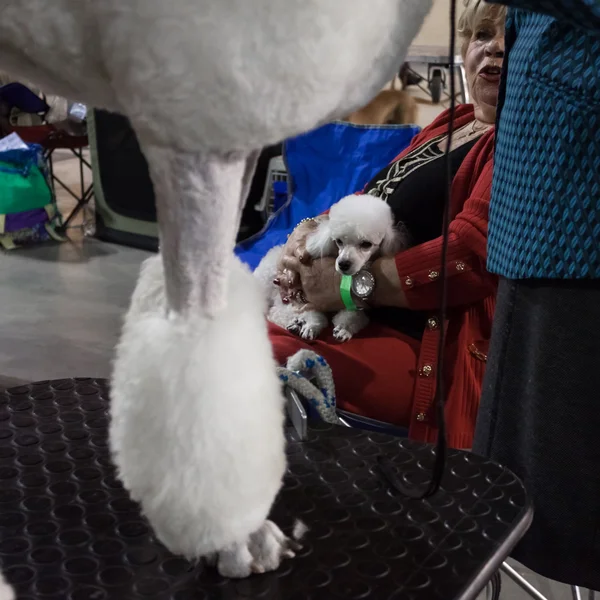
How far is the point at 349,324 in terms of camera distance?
→ 43.3 inches

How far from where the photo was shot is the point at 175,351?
1.38 ft

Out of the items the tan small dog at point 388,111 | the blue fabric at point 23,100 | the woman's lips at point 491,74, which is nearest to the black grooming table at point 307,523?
the woman's lips at point 491,74

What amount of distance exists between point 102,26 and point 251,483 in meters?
0.28

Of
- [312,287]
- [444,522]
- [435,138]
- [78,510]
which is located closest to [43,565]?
[78,510]

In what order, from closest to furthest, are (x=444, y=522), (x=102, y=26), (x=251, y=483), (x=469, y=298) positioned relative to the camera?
(x=102, y=26) → (x=251, y=483) → (x=444, y=522) → (x=469, y=298)

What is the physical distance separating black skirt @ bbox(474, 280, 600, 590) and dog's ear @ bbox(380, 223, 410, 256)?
0.41m

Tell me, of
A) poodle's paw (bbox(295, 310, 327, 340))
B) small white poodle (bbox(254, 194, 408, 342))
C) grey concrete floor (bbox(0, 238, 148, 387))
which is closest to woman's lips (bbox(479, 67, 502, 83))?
small white poodle (bbox(254, 194, 408, 342))

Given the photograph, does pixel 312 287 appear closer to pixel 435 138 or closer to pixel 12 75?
pixel 435 138

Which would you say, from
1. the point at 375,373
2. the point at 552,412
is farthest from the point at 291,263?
the point at 552,412

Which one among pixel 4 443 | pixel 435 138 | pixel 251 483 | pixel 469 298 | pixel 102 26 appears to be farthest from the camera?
pixel 435 138

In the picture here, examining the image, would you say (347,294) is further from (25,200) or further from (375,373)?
(25,200)

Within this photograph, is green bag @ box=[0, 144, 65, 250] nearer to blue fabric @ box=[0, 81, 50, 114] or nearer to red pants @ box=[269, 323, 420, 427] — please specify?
blue fabric @ box=[0, 81, 50, 114]

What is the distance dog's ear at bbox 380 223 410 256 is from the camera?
111 centimetres

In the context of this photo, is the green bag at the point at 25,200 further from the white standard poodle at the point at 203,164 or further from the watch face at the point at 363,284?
the white standard poodle at the point at 203,164
